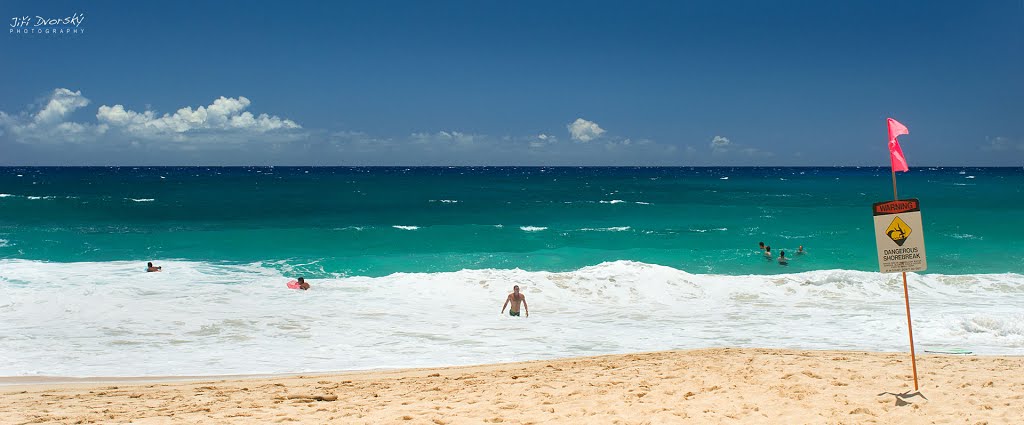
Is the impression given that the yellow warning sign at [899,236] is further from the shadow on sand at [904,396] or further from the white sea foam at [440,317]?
the white sea foam at [440,317]

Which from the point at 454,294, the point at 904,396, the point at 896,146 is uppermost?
the point at 896,146

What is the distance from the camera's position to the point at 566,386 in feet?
28.7

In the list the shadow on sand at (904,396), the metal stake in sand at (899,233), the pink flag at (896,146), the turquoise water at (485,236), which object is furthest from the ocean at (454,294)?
the pink flag at (896,146)

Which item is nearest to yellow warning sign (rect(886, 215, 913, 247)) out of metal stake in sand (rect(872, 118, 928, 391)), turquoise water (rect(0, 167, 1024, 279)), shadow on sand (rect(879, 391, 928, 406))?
metal stake in sand (rect(872, 118, 928, 391))

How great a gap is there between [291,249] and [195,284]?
9740mm

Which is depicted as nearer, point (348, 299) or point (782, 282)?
point (348, 299)

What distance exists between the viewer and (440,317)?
52.4 ft

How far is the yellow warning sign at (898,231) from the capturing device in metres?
7.27

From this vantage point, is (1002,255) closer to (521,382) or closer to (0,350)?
(521,382)

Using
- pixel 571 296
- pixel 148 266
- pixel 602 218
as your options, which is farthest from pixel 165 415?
pixel 602 218

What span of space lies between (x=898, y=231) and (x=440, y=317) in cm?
1092

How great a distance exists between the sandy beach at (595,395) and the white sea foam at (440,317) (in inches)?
71.8

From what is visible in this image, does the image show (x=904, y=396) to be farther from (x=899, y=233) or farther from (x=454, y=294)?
(x=454, y=294)

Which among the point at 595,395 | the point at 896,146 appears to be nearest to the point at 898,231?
the point at 896,146
